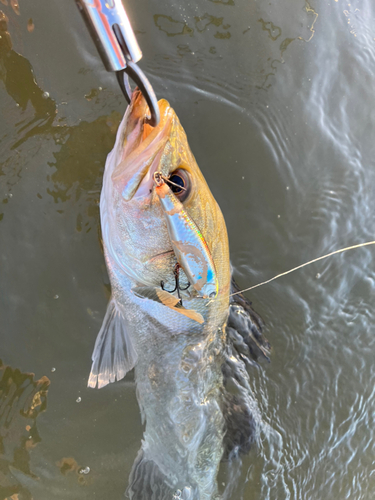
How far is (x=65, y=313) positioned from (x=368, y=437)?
309 centimetres

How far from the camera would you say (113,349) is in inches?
86.9

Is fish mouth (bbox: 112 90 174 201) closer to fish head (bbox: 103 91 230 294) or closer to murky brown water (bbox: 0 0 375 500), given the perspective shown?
fish head (bbox: 103 91 230 294)


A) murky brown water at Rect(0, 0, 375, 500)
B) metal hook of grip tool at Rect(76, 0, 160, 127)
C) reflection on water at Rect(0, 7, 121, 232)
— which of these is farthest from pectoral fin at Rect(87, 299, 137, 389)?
metal hook of grip tool at Rect(76, 0, 160, 127)

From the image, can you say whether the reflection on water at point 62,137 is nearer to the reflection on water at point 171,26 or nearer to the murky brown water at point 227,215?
the murky brown water at point 227,215

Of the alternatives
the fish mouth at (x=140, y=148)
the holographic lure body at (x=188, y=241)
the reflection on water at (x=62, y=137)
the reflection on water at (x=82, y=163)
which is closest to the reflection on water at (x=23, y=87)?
the reflection on water at (x=62, y=137)

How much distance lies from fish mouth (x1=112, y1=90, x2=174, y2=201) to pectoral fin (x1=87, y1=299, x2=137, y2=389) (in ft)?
2.94

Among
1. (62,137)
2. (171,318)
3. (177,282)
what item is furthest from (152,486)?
(62,137)

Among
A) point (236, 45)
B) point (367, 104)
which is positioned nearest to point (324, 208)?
point (367, 104)

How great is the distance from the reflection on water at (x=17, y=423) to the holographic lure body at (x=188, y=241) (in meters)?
1.57

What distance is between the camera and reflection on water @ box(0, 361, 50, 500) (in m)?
2.24

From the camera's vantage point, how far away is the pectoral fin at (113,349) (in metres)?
2.18

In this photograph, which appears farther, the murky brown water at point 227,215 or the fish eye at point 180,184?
the murky brown water at point 227,215

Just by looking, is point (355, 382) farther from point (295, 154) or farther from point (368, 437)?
point (295, 154)

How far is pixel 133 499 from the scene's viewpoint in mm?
2389
